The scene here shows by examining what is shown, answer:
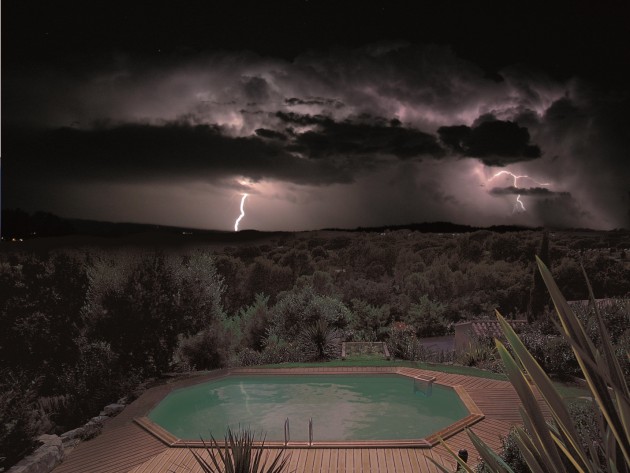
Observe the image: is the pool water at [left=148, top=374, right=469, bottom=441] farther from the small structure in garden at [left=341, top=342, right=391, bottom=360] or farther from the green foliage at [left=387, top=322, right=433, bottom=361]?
the small structure in garden at [left=341, top=342, right=391, bottom=360]

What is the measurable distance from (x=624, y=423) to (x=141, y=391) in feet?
33.0

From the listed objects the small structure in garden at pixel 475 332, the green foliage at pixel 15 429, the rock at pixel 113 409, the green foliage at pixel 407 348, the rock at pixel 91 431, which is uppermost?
the small structure in garden at pixel 475 332

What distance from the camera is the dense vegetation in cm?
951

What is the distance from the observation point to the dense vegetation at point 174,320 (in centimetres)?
951

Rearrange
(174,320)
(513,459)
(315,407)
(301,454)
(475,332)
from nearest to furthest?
(513,459)
(301,454)
(315,407)
(174,320)
(475,332)

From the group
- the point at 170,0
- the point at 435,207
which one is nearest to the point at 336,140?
the point at 435,207

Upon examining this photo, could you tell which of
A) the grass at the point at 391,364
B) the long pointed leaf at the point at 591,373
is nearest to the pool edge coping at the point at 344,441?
the grass at the point at 391,364

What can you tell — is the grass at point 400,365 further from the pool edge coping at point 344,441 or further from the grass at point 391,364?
the pool edge coping at point 344,441

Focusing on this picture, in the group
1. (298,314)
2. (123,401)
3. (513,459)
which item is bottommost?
(123,401)

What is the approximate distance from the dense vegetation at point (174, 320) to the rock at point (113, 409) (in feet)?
1.43

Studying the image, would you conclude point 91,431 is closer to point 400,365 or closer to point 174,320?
point 174,320

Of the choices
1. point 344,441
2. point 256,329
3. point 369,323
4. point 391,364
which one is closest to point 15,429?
point 344,441

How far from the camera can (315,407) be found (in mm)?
9648

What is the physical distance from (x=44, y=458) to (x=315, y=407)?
4.62 m
